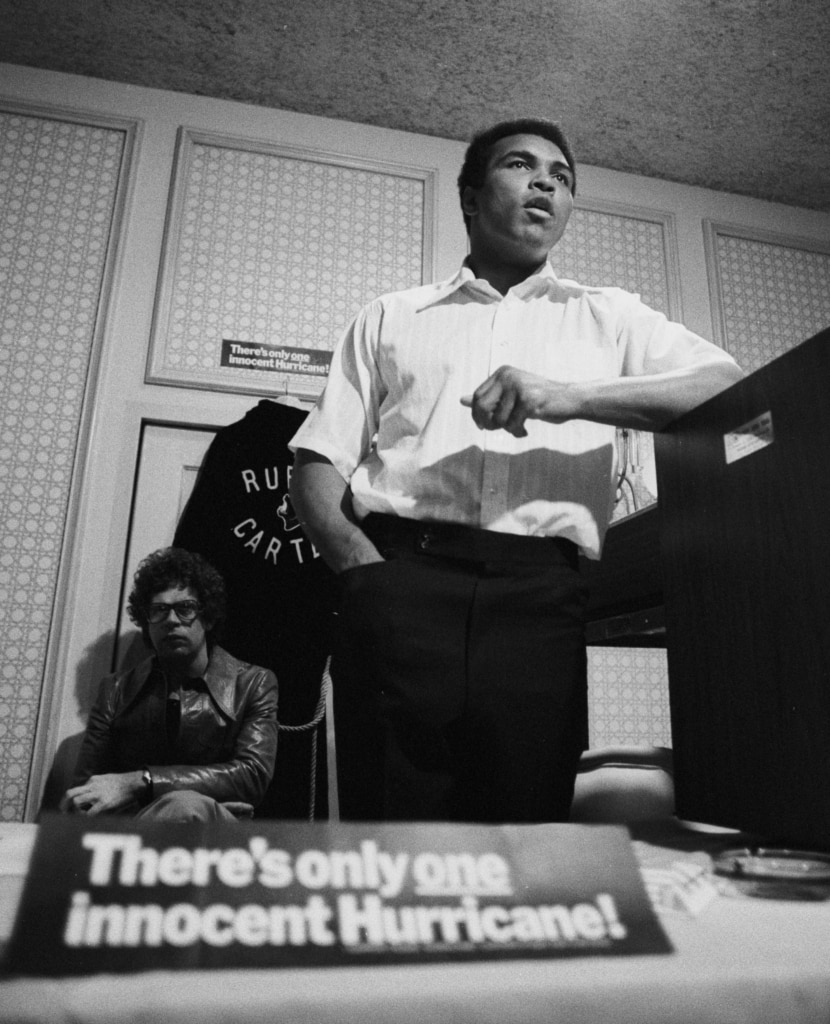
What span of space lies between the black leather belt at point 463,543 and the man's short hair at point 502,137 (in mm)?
623

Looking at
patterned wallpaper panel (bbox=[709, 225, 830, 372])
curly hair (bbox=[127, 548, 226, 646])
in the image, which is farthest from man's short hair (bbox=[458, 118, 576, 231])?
patterned wallpaper panel (bbox=[709, 225, 830, 372])

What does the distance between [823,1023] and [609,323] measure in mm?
960

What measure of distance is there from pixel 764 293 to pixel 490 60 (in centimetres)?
165

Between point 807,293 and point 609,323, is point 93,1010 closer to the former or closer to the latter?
point 609,323

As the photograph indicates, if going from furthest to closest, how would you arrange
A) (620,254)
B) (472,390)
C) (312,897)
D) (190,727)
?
(620,254) → (190,727) → (472,390) → (312,897)

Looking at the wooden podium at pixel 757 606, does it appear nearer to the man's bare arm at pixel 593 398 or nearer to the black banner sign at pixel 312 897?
the man's bare arm at pixel 593 398

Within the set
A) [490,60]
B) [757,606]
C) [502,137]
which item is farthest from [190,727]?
[490,60]

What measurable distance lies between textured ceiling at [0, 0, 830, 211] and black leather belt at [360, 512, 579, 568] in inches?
104

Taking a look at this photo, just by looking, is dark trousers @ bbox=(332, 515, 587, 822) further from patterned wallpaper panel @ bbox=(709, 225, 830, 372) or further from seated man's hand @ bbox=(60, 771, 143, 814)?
patterned wallpaper panel @ bbox=(709, 225, 830, 372)

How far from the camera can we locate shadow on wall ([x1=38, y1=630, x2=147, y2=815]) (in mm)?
2650

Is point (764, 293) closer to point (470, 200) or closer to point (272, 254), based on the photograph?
point (272, 254)

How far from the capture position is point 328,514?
3.42ft

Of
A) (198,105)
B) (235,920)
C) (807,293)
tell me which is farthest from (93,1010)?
(807,293)

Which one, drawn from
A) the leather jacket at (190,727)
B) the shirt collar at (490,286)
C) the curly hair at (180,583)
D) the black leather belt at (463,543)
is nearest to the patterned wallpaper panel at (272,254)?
the curly hair at (180,583)
